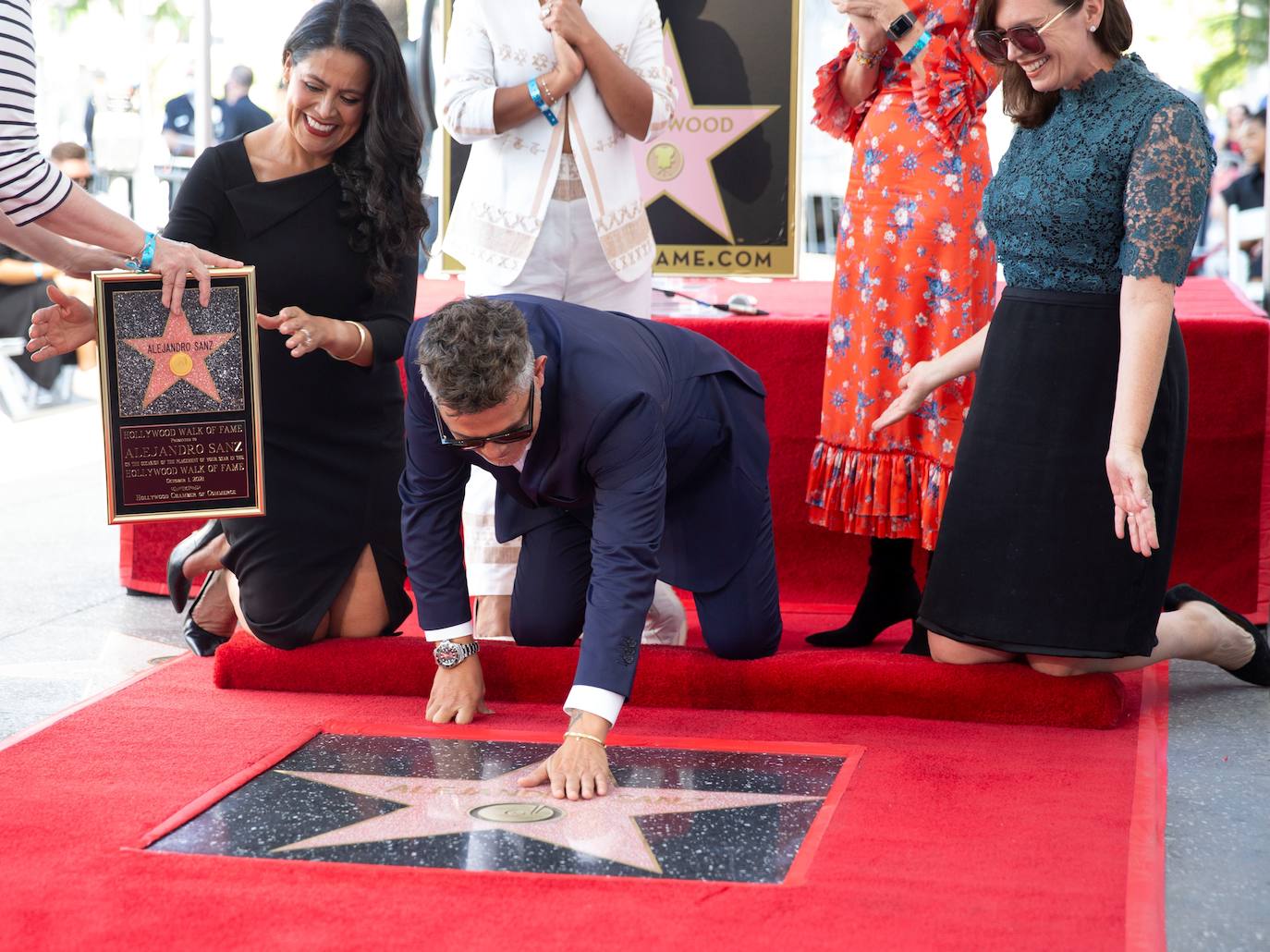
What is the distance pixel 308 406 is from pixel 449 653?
67cm

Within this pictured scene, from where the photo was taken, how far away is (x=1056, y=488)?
251cm

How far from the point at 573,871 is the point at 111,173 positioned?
5.94m

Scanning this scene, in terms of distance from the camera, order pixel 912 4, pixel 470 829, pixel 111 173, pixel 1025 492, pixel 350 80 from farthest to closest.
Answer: pixel 111 173 → pixel 912 4 → pixel 350 80 → pixel 1025 492 → pixel 470 829

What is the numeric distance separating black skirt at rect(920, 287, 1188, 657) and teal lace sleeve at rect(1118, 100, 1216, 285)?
175mm

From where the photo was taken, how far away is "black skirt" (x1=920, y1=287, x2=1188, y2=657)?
246 centimetres

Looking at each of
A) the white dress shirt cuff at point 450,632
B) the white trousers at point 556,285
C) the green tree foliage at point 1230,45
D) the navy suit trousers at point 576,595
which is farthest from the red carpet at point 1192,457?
the green tree foliage at point 1230,45

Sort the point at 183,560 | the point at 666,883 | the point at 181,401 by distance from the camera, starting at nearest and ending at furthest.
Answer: the point at 666,883 → the point at 181,401 → the point at 183,560

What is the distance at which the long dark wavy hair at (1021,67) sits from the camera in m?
2.35

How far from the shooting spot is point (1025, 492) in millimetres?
2537

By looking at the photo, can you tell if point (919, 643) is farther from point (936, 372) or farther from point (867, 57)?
point (867, 57)

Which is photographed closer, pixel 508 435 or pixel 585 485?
pixel 508 435

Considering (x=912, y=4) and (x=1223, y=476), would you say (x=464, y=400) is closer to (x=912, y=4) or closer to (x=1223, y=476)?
(x=912, y=4)

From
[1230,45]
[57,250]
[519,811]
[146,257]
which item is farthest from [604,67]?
[1230,45]

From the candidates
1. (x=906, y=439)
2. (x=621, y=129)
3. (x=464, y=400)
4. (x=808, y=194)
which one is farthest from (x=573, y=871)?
(x=808, y=194)
